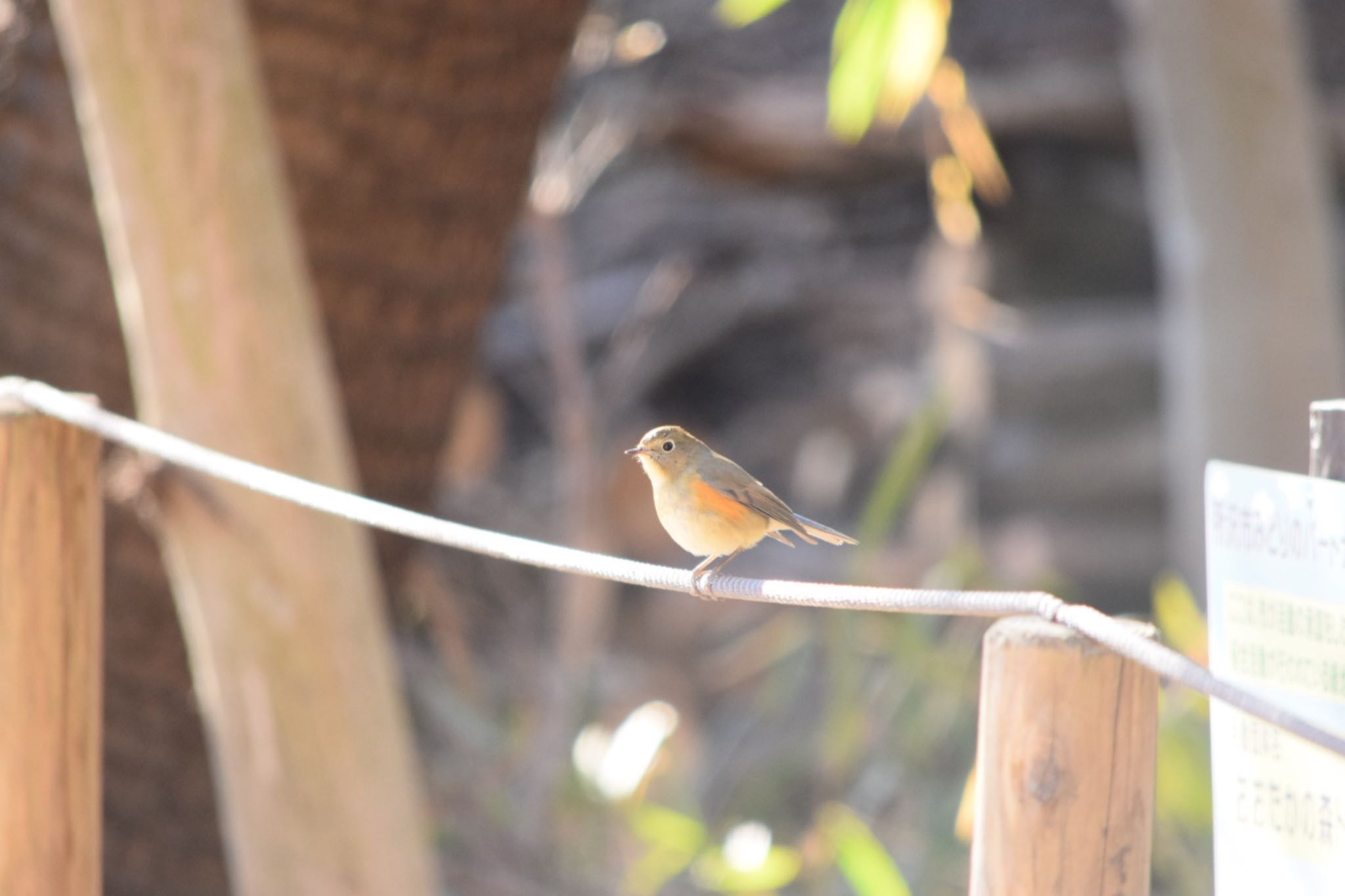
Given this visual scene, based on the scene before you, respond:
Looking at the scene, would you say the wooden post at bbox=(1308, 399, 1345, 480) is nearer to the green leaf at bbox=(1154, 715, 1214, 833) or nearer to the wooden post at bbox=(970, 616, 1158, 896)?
the wooden post at bbox=(970, 616, 1158, 896)

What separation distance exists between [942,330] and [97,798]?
4342mm

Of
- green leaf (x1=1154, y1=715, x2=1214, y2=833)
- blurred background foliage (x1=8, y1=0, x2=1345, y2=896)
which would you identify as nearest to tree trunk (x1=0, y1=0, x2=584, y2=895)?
blurred background foliage (x1=8, y1=0, x2=1345, y2=896)

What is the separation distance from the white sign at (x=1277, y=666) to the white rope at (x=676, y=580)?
16cm

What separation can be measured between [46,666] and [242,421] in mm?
586

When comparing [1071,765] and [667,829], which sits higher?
[667,829]

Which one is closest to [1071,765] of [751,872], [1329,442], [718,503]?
[1329,442]

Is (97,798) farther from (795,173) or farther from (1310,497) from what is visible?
(795,173)

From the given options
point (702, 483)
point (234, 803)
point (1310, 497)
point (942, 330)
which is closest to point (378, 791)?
point (234, 803)

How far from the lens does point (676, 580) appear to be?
1.39m

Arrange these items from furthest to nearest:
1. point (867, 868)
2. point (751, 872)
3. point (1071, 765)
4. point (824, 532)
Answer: point (751, 872) → point (867, 868) → point (824, 532) → point (1071, 765)

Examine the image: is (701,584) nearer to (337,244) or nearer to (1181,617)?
(337,244)

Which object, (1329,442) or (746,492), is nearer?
(1329,442)

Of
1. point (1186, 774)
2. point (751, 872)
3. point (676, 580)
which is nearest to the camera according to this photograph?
point (676, 580)

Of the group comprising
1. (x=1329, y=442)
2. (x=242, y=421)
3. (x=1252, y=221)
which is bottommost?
(x=1329, y=442)
